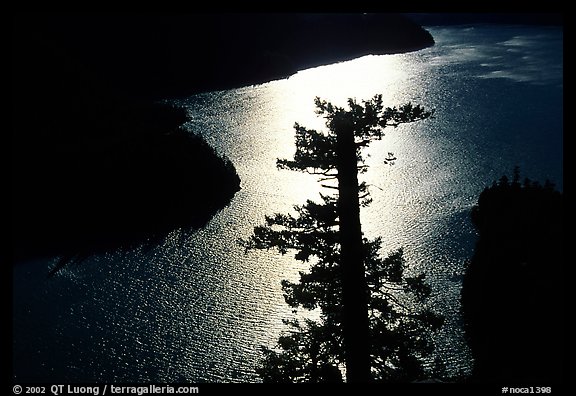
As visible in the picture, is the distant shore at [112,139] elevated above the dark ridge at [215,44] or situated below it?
below

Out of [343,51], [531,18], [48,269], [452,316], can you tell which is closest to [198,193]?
[48,269]

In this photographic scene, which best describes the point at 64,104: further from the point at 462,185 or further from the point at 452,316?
the point at 452,316

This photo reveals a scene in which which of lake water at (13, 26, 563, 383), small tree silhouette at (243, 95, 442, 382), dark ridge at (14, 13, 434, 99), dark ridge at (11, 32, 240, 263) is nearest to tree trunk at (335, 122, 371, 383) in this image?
small tree silhouette at (243, 95, 442, 382)

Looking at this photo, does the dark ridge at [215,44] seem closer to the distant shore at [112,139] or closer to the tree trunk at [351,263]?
the distant shore at [112,139]

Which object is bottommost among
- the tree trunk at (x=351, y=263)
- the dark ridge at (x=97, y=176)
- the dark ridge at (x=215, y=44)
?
the tree trunk at (x=351, y=263)

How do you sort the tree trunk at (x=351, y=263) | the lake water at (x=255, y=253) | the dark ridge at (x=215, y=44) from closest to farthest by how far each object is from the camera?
the tree trunk at (x=351, y=263) < the lake water at (x=255, y=253) < the dark ridge at (x=215, y=44)

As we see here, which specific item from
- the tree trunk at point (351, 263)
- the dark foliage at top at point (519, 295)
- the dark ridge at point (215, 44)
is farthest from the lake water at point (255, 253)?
the dark ridge at point (215, 44)
